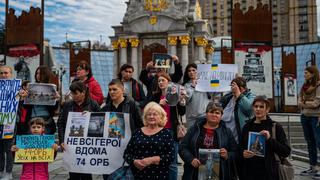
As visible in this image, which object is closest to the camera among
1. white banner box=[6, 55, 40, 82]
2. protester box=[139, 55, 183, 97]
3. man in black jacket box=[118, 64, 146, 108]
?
man in black jacket box=[118, 64, 146, 108]

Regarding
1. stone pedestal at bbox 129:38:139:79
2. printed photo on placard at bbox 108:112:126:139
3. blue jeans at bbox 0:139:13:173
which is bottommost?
blue jeans at bbox 0:139:13:173

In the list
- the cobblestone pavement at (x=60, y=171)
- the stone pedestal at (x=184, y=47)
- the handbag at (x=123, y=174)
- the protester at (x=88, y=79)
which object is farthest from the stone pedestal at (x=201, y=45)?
the handbag at (x=123, y=174)

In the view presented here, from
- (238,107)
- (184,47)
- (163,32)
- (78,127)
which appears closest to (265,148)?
(238,107)

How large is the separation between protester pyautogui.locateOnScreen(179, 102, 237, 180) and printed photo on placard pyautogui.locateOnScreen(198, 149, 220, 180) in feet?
0.19

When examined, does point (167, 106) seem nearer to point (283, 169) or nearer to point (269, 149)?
point (269, 149)

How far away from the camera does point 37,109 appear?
624 centimetres

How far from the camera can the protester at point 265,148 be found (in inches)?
181

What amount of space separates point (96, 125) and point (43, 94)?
1.44m

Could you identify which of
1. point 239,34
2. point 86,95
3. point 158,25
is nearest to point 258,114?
point 86,95

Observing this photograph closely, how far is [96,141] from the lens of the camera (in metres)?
5.12

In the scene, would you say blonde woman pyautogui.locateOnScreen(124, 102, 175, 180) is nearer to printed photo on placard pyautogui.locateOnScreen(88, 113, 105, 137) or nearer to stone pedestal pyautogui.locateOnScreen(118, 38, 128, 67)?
printed photo on placard pyautogui.locateOnScreen(88, 113, 105, 137)

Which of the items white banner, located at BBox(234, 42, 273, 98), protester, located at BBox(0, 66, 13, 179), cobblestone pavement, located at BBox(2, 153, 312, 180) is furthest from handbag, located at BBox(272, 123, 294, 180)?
white banner, located at BBox(234, 42, 273, 98)

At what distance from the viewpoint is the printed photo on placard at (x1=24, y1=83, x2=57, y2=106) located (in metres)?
6.00

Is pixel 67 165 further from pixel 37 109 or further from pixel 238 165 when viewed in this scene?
pixel 238 165
